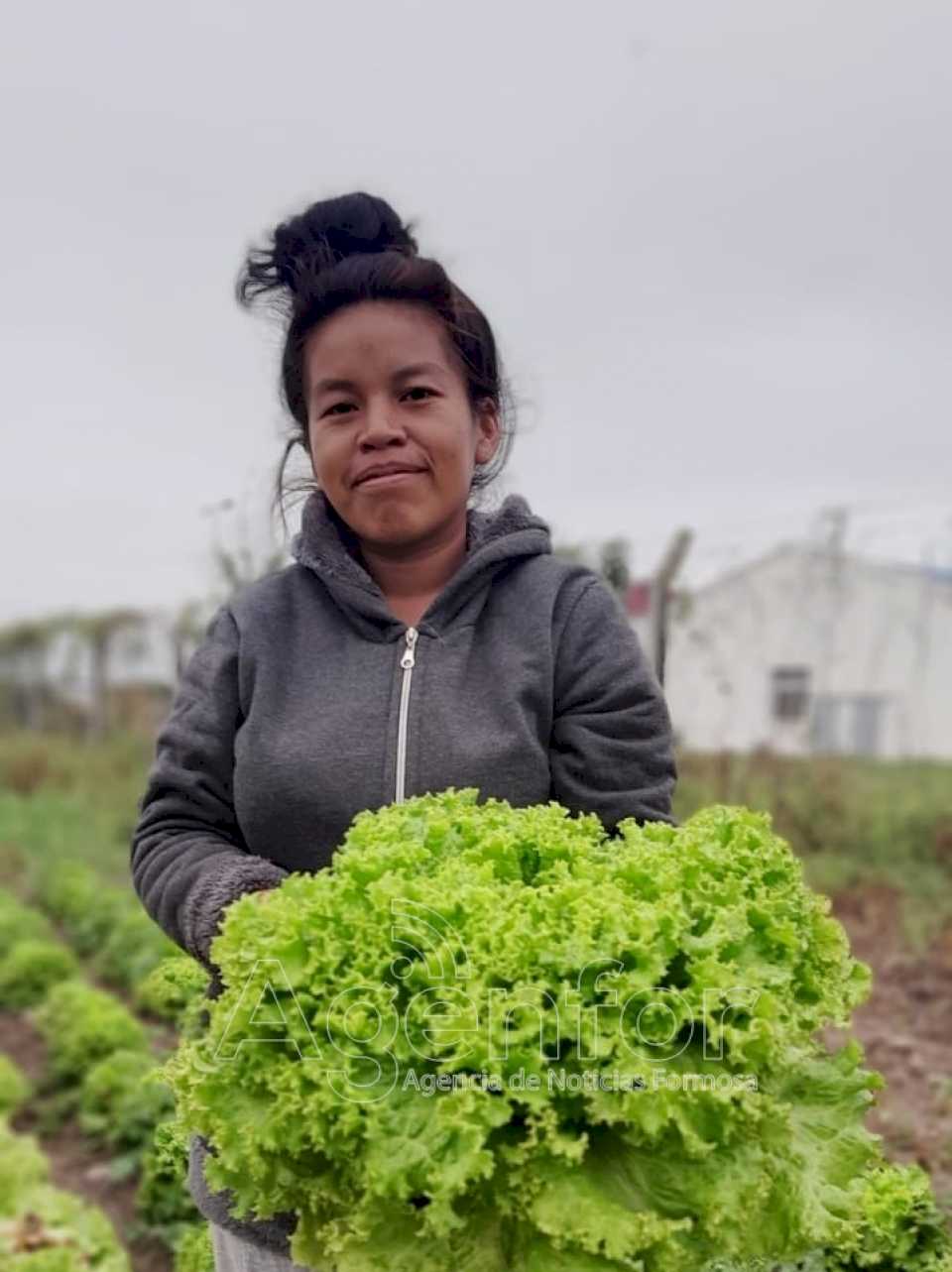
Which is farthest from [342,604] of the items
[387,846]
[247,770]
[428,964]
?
[428,964]

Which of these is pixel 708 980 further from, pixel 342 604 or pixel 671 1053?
pixel 342 604

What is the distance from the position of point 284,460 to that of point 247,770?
0.80 metres

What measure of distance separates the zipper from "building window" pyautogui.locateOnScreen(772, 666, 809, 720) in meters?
12.6

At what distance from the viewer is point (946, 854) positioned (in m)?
9.82

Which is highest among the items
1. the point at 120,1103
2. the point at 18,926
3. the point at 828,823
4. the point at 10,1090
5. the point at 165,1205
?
→ the point at 828,823

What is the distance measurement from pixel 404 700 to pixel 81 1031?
564 cm

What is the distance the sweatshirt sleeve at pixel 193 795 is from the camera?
78.5 inches

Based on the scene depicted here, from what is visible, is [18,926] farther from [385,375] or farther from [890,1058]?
[385,375]

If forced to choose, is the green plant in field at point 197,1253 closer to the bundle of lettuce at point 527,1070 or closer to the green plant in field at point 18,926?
the bundle of lettuce at point 527,1070

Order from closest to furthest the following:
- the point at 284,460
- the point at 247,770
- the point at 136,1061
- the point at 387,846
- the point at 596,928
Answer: the point at 596,928, the point at 387,846, the point at 247,770, the point at 284,460, the point at 136,1061

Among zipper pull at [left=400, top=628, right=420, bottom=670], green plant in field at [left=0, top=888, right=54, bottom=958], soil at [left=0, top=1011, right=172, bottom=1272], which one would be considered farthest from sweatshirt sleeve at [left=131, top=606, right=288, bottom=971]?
green plant in field at [left=0, top=888, right=54, bottom=958]

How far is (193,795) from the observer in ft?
7.02

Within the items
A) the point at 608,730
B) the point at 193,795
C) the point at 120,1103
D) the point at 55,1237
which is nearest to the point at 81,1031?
the point at 120,1103

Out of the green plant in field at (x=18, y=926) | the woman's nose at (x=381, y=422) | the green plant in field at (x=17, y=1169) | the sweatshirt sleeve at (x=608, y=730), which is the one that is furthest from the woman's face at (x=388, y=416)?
the green plant in field at (x=18, y=926)
